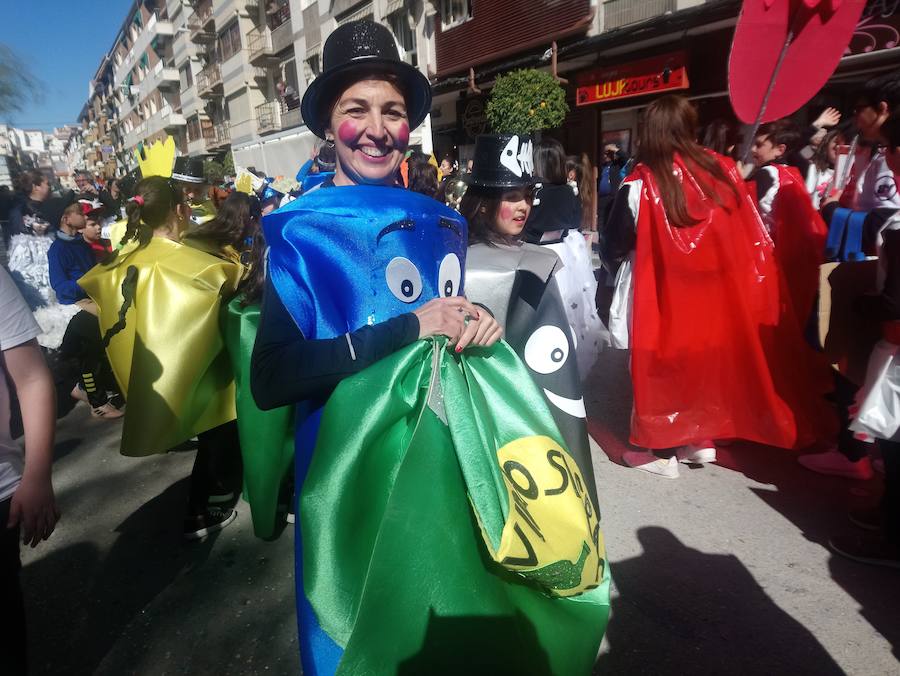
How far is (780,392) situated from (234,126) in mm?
33671

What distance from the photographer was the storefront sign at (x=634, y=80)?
35.0 ft

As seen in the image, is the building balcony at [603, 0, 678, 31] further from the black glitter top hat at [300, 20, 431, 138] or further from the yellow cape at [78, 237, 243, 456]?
the black glitter top hat at [300, 20, 431, 138]

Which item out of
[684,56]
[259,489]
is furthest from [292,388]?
[684,56]

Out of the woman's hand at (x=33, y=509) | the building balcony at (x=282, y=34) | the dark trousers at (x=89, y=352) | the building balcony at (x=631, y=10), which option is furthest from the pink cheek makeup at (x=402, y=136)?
the building balcony at (x=282, y=34)

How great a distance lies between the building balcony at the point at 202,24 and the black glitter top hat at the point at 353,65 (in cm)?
3695

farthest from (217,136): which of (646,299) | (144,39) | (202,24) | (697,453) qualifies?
(697,453)

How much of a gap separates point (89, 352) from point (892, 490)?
504 cm

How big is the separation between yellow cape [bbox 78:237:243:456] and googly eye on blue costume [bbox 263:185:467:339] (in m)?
1.63

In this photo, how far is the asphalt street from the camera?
A: 1984 millimetres

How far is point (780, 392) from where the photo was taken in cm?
298

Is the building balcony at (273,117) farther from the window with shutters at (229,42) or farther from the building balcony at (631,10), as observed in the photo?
the building balcony at (631,10)

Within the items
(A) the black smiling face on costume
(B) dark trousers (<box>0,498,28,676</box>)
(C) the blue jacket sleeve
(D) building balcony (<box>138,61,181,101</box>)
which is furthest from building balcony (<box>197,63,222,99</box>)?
(A) the black smiling face on costume

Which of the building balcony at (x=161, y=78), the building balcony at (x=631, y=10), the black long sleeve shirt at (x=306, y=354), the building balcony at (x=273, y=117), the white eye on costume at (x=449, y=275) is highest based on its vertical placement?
the building balcony at (x=161, y=78)

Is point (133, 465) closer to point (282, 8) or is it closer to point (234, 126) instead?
point (282, 8)
